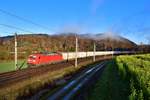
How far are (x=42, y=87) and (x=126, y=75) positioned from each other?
10.3m

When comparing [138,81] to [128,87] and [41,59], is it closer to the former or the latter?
[128,87]

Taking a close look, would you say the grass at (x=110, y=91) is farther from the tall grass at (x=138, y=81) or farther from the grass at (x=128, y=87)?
the tall grass at (x=138, y=81)

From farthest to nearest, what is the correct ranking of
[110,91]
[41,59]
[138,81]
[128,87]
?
[41,59]
[110,91]
[128,87]
[138,81]

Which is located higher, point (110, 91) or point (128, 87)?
point (128, 87)

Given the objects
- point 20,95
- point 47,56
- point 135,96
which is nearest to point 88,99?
point 20,95

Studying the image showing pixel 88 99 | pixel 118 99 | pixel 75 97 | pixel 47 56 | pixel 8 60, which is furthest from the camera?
pixel 8 60

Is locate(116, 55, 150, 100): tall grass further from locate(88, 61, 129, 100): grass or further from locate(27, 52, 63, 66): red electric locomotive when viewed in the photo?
locate(27, 52, 63, 66): red electric locomotive

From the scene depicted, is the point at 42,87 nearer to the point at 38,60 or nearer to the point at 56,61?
the point at 38,60

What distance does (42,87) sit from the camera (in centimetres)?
3244

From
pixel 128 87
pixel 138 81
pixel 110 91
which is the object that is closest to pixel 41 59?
pixel 110 91

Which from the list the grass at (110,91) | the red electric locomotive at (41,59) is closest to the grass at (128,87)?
the grass at (110,91)

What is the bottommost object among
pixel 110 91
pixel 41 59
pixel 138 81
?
pixel 110 91

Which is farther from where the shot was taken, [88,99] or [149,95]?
[88,99]

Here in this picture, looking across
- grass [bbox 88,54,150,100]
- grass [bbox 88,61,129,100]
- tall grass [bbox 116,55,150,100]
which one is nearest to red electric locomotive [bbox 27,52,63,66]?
grass [bbox 88,54,150,100]
